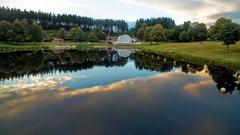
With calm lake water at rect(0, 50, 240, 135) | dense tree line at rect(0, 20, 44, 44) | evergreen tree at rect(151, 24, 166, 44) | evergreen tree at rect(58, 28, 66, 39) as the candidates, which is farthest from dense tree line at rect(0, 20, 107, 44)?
calm lake water at rect(0, 50, 240, 135)

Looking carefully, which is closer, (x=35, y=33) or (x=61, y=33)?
(x=35, y=33)

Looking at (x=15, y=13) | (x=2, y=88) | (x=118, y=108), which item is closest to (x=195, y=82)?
(x=118, y=108)

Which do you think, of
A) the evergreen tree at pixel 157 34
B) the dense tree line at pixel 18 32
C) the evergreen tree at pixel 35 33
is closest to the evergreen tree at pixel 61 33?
the dense tree line at pixel 18 32

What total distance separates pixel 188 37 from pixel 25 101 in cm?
10120

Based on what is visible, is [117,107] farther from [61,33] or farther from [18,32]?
[61,33]

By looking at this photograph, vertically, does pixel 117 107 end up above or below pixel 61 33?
below

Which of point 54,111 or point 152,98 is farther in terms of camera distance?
point 152,98

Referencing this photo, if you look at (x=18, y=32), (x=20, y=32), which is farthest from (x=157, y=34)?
(x=18, y=32)

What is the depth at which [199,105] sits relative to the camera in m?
21.5

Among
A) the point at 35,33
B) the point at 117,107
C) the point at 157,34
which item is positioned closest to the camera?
the point at 117,107

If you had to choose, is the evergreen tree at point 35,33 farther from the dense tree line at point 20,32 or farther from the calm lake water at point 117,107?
the calm lake water at point 117,107

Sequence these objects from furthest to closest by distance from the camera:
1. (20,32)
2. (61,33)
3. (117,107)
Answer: (61,33), (20,32), (117,107)

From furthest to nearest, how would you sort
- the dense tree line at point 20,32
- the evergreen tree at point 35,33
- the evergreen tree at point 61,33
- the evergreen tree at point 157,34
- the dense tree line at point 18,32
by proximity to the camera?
the evergreen tree at point 61,33
the evergreen tree at point 157,34
the evergreen tree at point 35,33
the dense tree line at point 20,32
the dense tree line at point 18,32

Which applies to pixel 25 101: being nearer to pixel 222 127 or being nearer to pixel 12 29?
pixel 222 127
